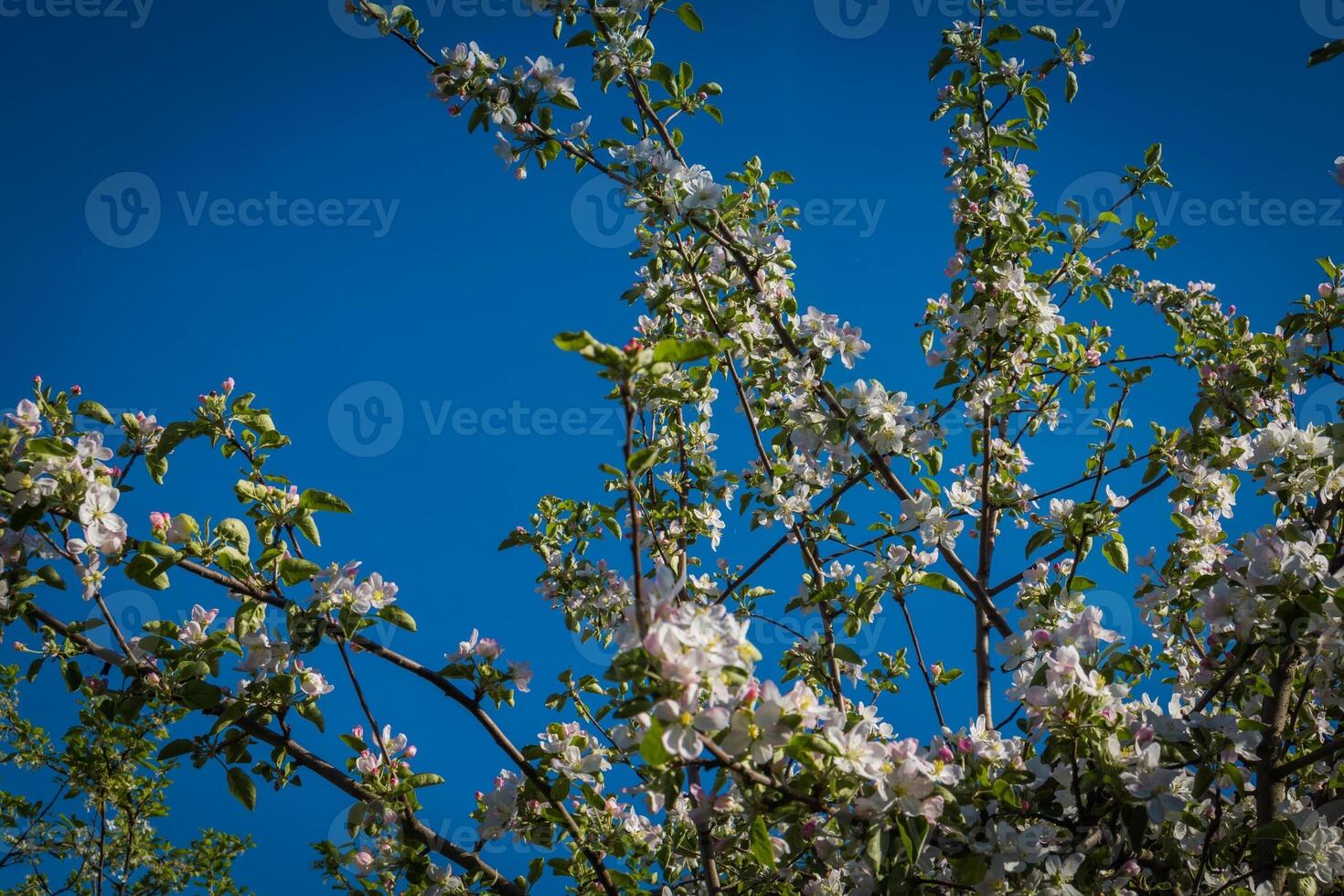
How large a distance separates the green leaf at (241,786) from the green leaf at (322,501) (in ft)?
1.94

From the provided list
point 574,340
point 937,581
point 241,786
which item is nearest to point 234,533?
point 241,786

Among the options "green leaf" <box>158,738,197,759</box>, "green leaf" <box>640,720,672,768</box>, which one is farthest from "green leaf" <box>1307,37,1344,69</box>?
"green leaf" <box>158,738,197,759</box>

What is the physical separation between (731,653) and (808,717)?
23 centimetres

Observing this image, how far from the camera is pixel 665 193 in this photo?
2611 mm

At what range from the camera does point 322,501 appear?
69.7 inches

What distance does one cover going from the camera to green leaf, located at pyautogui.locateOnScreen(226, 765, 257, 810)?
180 cm

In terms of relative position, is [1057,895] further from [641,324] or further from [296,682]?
[641,324]

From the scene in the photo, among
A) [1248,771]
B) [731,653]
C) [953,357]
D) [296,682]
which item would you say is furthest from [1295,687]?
[296,682]

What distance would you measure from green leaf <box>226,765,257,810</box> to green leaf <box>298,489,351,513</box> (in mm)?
590

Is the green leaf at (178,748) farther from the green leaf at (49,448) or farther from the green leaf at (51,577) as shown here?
the green leaf at (49,448)

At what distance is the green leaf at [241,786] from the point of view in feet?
5.90

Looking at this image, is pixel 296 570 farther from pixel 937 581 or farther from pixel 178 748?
pixel 937 581

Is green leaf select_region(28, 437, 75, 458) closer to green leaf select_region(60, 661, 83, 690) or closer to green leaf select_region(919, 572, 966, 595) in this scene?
green leaf select_region(60, 661, 83, 690)

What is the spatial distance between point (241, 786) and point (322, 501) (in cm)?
63
